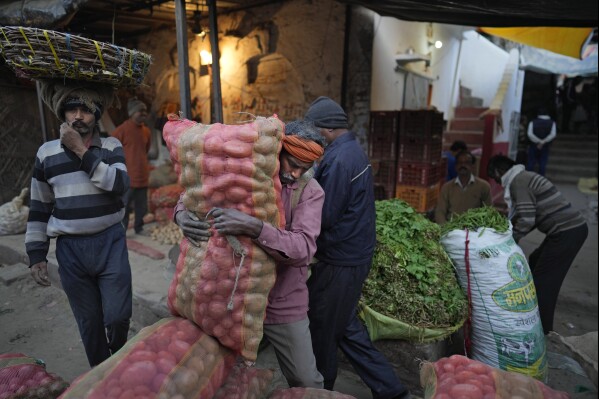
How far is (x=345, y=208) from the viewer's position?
2.64 metres

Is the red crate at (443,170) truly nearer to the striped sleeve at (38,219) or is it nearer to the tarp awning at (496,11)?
the tarp awning at (496,11)

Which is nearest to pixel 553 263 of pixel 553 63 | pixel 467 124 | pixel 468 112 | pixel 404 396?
pixel 404 396

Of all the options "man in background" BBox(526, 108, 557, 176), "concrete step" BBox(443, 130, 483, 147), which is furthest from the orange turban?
"man in background" BBox(526, 108, 557, 176)

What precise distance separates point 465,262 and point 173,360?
2.44m

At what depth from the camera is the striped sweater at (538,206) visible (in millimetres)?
3639

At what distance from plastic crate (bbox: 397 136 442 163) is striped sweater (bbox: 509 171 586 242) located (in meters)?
2.43

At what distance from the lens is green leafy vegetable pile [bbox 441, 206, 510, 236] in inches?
122

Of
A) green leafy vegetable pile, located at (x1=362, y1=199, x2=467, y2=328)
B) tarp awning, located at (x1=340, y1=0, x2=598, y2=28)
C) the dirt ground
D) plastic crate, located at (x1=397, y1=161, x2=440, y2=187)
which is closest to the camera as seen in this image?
green leafy vegetable pile, located at (x1=362, y1=199, x2=467, y2=328)

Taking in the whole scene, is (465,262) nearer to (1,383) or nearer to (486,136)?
(1,383)

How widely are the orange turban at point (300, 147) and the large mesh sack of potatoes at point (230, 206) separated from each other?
9cm

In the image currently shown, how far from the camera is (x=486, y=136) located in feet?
31.1

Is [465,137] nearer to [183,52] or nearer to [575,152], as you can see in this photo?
[575,152]

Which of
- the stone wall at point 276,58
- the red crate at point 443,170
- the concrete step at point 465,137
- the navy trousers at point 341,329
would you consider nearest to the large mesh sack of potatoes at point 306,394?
the navy trousers at point 341,329

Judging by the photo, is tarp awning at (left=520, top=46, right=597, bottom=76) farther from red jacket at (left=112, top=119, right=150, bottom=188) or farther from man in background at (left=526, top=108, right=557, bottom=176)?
red jacket at (left=112, top=119, right=150, bottom=188)
